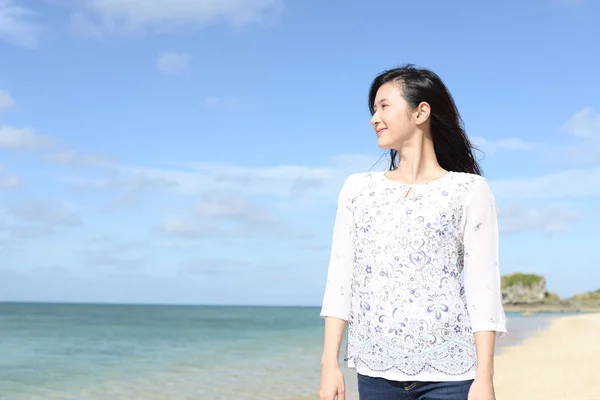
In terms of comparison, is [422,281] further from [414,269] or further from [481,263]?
[481,263]

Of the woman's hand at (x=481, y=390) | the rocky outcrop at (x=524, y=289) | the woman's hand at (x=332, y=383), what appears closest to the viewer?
the woman's hand at (x=481, y=390)

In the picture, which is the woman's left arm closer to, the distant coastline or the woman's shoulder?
the woman's shoulder

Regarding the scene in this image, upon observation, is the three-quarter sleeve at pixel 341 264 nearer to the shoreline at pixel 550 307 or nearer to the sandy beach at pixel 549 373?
the sandy beach at pixel 549 373

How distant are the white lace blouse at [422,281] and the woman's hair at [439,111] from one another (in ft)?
0.52

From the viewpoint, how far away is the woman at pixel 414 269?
2650mm

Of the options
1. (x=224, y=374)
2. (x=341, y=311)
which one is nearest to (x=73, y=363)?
(x=224, y=374)

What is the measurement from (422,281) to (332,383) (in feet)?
1.69

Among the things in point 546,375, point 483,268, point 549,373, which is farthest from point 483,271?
point 549,373

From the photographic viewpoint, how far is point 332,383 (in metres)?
2.71

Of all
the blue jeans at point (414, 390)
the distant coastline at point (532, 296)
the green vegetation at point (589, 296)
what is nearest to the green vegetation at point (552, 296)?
the distant coastline at point (532, 296)

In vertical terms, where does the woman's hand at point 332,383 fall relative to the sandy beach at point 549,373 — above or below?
above

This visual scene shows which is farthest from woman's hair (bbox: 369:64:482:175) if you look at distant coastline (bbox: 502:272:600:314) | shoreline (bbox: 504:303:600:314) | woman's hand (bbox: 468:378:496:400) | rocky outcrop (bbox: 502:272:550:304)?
rocky outcrop (bbox: 502:272:550:304)

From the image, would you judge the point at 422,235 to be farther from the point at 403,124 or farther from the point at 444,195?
the point at 403,124

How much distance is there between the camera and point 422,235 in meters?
2.70
